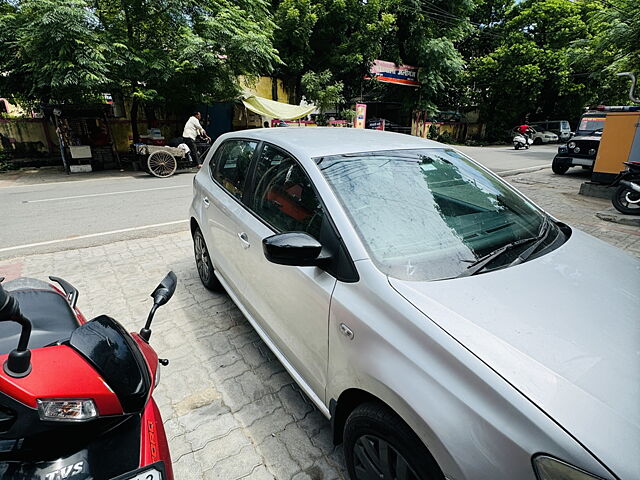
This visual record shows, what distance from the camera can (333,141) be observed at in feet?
7.64

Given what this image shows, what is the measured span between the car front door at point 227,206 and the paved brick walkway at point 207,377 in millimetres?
498

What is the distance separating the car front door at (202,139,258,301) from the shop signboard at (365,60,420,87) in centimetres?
1949

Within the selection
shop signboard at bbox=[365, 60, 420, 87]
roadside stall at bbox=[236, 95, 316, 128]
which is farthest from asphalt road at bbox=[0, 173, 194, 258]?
shop signboard at bbox=[365, 60, 420, 87]

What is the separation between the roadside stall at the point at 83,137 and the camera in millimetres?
11234

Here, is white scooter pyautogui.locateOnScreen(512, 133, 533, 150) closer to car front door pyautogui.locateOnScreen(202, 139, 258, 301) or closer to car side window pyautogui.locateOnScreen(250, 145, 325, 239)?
Result: car front door pyautogui.locateOnScreen(202, 139, 258, 301)

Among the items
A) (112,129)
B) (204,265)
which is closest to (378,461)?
(204,265)

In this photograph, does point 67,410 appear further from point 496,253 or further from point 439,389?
point 496,253

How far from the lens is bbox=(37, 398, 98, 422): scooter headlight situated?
989 millimetres

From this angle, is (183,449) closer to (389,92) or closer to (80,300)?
(80,300)

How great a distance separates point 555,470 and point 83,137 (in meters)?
14.7

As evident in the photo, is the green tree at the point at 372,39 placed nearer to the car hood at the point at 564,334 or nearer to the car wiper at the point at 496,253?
the car wiper at the point at 496,253

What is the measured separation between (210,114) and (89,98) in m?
6.50

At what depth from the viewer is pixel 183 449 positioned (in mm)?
2016

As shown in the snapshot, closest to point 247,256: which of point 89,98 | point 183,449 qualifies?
point 183,449
